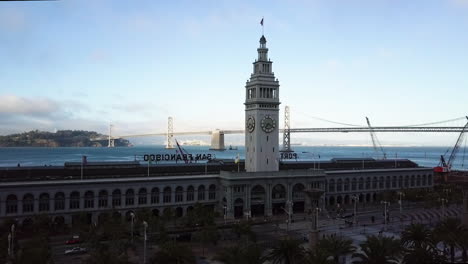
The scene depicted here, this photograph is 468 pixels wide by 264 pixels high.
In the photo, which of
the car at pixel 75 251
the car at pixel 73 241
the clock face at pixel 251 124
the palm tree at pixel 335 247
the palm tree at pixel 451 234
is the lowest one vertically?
the car at pixel 75 251

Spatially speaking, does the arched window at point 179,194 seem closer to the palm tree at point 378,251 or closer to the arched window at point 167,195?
the arched window at point 167,195

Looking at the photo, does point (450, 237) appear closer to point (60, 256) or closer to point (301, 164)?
point (60, 256)

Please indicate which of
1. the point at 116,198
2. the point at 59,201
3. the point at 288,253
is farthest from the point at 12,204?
the point at 288,253

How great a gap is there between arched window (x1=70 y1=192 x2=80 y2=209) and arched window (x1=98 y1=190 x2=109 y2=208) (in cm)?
395

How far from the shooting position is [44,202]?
75750 mm

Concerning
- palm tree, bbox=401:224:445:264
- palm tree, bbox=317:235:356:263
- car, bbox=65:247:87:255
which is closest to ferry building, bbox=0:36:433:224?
car, bbox=65:247:87:255

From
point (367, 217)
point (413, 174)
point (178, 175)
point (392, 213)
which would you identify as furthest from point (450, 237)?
point (413, 174)

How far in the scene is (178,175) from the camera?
92.2m

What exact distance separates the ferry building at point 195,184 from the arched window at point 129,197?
114mm

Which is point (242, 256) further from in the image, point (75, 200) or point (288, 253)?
point (75, 200)

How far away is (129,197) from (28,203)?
58.4 ft

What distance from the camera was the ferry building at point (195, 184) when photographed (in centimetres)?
7619

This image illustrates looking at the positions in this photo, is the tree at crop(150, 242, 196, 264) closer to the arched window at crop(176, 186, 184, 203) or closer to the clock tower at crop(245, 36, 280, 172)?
the arched window at crop(176, 186, 184, 203)

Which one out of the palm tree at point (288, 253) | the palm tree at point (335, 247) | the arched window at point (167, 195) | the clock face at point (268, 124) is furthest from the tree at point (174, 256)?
the clock face at point (268, 124)
